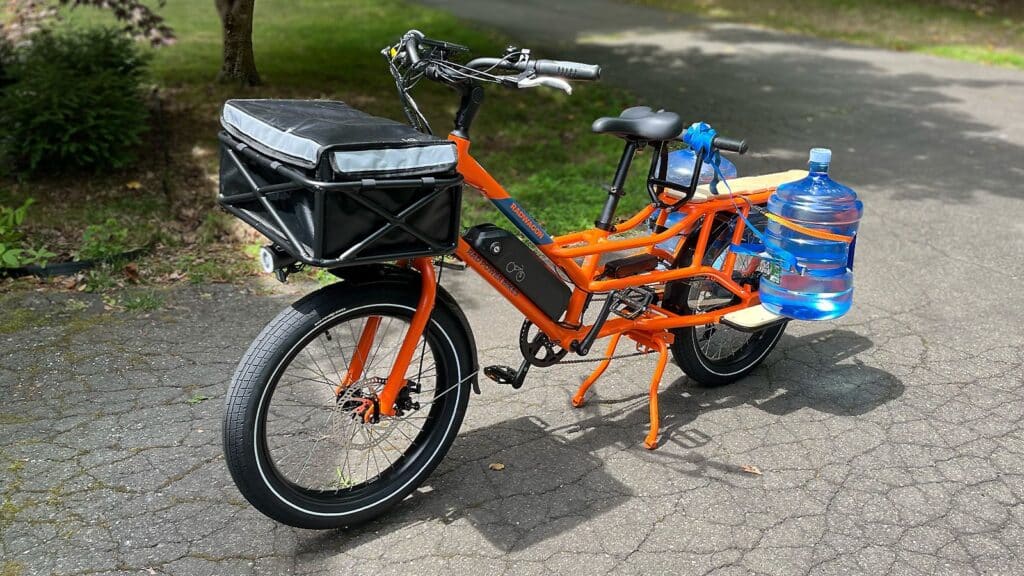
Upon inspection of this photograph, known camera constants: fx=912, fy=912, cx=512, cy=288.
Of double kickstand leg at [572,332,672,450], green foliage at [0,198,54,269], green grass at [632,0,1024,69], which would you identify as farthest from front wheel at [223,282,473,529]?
green grass at [632,0,1024,69]

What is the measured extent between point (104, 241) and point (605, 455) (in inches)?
148

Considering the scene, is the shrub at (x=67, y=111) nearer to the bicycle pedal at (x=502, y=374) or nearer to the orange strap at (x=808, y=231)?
the bicycle pedal at (x=502, y=374)

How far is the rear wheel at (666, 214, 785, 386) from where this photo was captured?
4242 millimetres

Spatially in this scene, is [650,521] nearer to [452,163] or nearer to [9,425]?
[452,163]

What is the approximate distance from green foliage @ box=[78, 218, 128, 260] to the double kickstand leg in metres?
3.20

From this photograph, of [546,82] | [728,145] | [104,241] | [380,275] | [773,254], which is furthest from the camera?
[104,241]

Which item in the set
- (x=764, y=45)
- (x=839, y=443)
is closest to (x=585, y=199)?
(x=839, y=443)

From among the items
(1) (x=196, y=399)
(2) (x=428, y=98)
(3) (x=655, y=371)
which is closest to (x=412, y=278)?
(3) (x=655, y=371)

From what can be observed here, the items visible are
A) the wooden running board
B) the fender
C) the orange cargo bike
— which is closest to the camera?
the orange cargo bike

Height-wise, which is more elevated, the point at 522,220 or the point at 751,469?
the point at 522,220

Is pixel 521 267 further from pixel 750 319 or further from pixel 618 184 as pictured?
pixel 750 319

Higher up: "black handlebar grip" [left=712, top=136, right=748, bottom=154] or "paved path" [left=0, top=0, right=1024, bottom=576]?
"black handlebar grip" [left=712, top=136, right=748, bottom=154]

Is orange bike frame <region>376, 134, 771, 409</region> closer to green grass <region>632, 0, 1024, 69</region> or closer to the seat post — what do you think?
the seat post

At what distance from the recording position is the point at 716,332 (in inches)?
175
